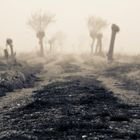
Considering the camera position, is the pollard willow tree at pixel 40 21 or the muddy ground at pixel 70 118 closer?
the muddy ground at pixel 70 118

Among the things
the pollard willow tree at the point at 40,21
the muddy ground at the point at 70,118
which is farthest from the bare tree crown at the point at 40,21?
the muddy ground at the point at 70,118

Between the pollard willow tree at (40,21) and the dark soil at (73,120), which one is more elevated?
the dark soil at (73,120)

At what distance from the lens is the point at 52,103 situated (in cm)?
2811

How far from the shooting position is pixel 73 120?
828 inches

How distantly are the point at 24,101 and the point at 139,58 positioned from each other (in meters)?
51.0

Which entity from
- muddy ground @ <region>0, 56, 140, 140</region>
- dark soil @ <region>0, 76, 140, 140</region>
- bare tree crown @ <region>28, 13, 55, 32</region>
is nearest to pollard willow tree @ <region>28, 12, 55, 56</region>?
bare tree crown @ <region>28, 13, 55, 32</region>

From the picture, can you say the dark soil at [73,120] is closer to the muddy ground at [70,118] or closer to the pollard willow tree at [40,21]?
the muddy ground at [70,118]

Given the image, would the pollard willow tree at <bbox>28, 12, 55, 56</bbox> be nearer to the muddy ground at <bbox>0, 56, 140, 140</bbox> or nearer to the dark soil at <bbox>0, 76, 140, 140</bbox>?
the muddy ground at <bbox>0, 56, 140, 140</bbox>

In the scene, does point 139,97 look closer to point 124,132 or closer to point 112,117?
point 112,117

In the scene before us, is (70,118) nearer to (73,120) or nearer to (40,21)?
(73,120)

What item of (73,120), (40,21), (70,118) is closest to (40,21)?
(40,21)

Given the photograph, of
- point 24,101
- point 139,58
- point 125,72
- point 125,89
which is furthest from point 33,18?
point 24,101

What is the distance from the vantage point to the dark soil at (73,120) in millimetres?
18234

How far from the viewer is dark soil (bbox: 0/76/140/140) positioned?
18.2 metres
